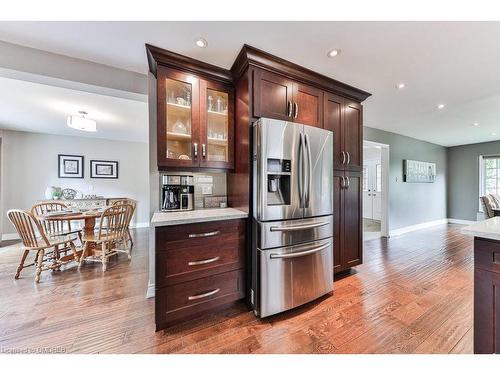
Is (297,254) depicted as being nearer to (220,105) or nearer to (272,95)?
(272,95)

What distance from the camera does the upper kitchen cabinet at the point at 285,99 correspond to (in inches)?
69.9

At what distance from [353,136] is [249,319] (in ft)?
7.86

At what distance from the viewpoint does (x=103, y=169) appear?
5.17 meters

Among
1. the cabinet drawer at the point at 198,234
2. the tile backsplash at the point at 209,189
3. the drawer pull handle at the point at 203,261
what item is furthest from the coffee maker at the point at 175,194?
the drawer pull handle at the point at 203,261

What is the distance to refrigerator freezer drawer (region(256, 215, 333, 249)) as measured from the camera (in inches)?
63.8

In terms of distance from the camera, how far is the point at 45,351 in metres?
1.34

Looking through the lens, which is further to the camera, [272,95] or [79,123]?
[79,123]

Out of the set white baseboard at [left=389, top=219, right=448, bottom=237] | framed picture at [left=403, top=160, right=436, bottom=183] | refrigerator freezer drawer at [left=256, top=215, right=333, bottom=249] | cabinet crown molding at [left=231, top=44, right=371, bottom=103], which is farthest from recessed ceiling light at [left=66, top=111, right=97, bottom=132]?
framed picture at [left=403, top=160, right=436, bottom=183]

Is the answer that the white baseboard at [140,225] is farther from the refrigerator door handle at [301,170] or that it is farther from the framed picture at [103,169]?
the refrigerator door handle at [301,170]

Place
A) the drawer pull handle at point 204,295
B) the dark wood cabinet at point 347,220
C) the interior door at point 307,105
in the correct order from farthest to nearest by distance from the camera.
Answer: the dark wood cabinet at point 347,220 < the interior door at point 307,105 < the drawer pull handle at point 204,295

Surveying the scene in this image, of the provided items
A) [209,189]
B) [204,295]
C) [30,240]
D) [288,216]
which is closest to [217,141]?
[209,189]

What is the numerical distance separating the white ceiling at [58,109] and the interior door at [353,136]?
9.71 feet
